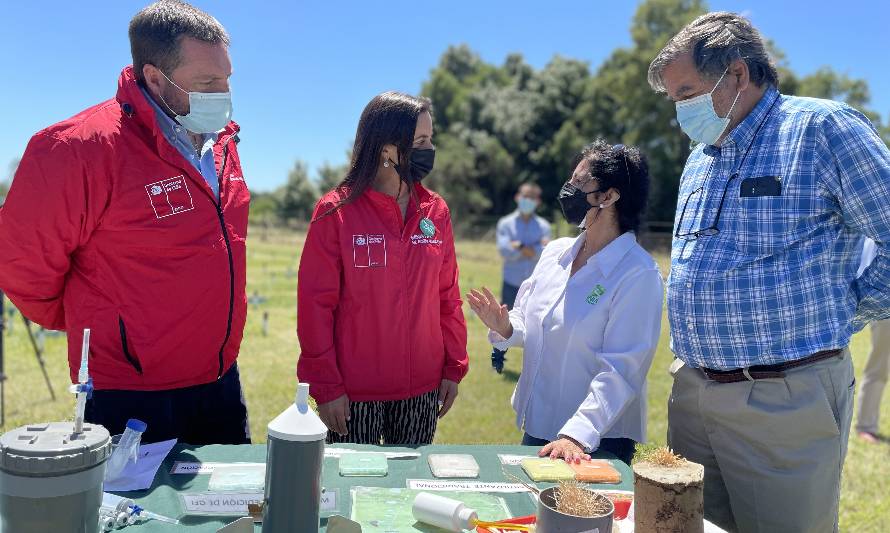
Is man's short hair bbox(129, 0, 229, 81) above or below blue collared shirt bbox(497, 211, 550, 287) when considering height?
above

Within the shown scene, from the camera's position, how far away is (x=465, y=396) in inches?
262

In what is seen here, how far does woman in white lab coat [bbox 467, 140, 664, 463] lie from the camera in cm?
230

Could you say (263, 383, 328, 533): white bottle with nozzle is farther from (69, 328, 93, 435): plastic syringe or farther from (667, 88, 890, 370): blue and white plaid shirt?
(667, 88, 890, 370): blue and white plaid shirt

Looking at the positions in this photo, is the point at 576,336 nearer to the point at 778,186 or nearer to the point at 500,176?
the point at 778,186

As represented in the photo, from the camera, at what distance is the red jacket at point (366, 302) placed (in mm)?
2516

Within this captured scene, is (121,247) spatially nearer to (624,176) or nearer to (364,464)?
(364,464)

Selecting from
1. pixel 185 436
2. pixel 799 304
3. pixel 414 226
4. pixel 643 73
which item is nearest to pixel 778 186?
pixel 799 304

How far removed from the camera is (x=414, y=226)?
2.67 meters

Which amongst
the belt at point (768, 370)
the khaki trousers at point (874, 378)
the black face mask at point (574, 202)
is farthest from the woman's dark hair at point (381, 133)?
the khaki trousers at point (874, 378)

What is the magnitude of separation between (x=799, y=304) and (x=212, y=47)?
2238 millimetres

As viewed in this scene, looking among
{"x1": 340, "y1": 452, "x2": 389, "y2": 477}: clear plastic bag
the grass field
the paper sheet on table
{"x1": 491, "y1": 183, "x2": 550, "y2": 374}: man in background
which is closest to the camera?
the paper sheet on table

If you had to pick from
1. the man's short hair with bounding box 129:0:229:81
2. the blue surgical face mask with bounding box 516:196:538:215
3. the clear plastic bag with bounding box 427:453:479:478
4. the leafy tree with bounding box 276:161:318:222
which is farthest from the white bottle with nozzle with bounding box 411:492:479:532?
the leafy tree with bounding box 276:161:318:222

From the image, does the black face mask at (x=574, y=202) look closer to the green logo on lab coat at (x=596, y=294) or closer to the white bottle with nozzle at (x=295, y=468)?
the green logo on lab coat at (x=596, y=294)

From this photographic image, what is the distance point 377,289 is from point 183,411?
84 cm
